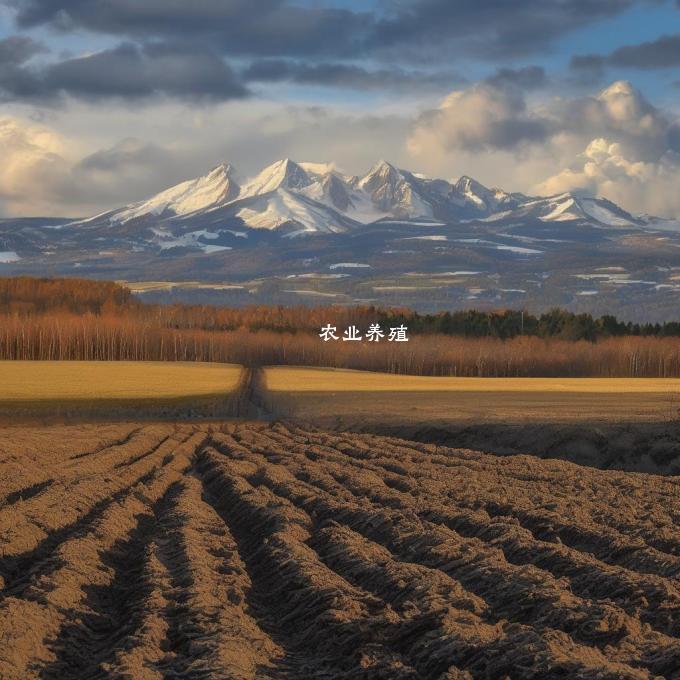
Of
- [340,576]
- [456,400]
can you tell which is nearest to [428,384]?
[456,400]

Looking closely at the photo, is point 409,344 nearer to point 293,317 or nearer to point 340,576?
point 293,317

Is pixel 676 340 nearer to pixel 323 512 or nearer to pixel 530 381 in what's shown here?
pixel 530 381

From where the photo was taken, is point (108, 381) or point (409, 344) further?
point (409, 344)

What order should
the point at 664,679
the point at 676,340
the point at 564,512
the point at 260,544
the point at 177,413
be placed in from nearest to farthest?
the point at 664,679, the point at 260,544, the point at 564,512, the point at 177,413, the point at 676,340

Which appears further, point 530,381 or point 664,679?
point 530,381

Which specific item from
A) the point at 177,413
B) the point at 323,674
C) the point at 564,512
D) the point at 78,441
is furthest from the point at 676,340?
the point at 323,674

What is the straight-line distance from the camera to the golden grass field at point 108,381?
6170 centimetres

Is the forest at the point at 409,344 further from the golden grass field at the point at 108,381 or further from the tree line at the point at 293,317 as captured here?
the golden grass field at the point at 108,381

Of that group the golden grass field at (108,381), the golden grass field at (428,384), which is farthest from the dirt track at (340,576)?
the golden grass field at (428,384)

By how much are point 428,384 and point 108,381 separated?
1990cm

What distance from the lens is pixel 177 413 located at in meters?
59.6

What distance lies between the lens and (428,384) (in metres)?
79.3

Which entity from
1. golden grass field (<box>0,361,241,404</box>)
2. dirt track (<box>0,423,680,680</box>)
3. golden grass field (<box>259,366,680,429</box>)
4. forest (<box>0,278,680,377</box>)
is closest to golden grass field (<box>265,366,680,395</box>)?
golden grass field (<box>259,366,680,429</box>)

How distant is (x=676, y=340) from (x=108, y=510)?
347 ft
